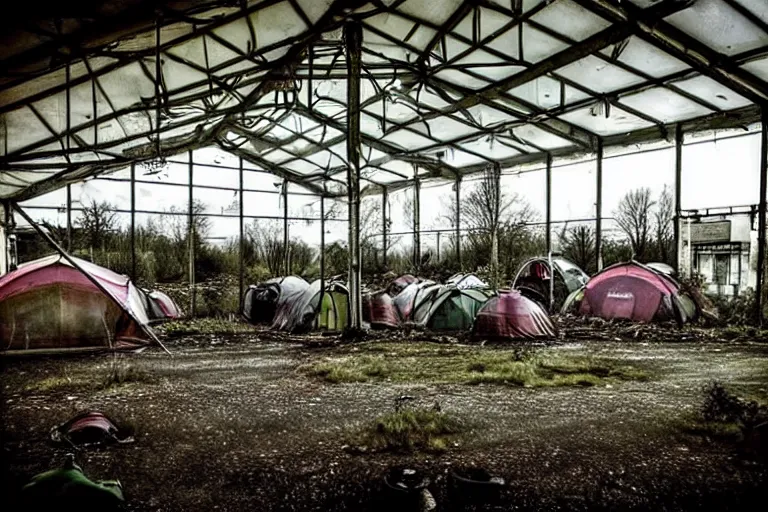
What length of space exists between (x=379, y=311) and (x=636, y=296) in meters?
5.72

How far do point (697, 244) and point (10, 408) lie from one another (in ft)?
46.9

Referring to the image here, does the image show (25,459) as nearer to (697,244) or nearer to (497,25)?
(497,25)

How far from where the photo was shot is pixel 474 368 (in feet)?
22.8

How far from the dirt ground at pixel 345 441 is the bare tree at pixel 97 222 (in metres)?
7.50

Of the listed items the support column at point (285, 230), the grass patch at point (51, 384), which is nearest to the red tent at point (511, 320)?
the grass patch at point (51, 384)

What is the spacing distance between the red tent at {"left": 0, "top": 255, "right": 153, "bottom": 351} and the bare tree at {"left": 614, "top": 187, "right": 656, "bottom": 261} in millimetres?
13627

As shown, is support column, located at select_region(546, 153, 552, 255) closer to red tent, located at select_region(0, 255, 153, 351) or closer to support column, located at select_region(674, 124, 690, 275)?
support column, located at select_region(674, 124, 690, 275)

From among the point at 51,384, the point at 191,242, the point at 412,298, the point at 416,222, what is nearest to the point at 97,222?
the point at 191,242

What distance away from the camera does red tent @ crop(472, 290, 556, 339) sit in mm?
9469

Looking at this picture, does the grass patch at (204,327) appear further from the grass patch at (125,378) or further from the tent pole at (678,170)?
the tent pole at (678,170)

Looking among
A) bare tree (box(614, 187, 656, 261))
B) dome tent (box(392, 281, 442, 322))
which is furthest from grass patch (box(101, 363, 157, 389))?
bare tree (box(614, 187, 656, 261))

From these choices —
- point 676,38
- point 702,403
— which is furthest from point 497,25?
point 702,403

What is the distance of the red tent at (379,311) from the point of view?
11.3 metres

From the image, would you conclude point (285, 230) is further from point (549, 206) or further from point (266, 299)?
point (549, 206)
